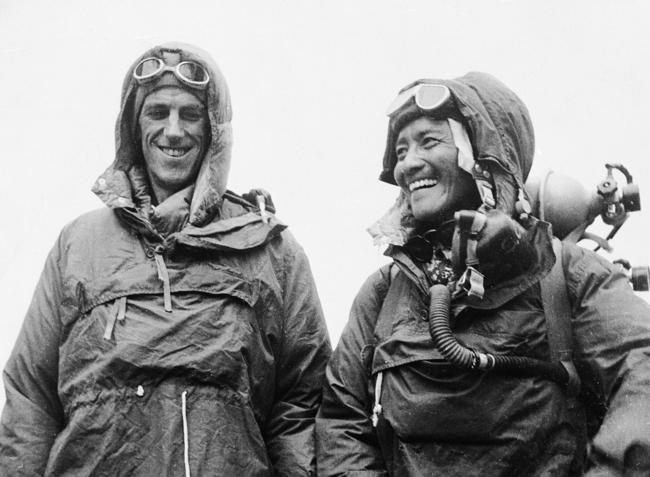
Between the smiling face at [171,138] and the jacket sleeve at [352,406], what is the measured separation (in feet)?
4.41

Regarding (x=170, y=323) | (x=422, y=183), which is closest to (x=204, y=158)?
(x=170, y=323)

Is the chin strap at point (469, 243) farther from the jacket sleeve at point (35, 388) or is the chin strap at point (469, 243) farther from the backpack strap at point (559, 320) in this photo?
the jacket sleeve at point (35, 388)

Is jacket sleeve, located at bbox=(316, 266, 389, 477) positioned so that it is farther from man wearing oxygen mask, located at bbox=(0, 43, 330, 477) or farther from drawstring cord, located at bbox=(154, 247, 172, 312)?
drawstring cord, located at bbox=(154, 247, 172, 312)

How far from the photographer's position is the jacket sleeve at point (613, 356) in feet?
12.2

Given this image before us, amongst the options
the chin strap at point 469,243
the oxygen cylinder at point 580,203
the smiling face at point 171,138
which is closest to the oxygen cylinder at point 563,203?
the oxygen cylinder at point 580,203

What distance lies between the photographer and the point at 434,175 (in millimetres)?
4875

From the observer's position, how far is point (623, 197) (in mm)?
4820

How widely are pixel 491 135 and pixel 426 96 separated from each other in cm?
44

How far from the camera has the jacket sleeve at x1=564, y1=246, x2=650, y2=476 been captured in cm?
371

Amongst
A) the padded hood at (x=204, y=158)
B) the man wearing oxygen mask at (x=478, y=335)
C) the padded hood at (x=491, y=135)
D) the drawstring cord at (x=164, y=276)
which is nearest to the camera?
the man wearing oxygen mask at (x=478, y=335)

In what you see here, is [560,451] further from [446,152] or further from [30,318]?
[30,318]

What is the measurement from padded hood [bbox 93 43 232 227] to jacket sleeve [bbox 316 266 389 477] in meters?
1.09

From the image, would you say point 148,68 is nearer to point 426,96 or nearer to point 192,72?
point 192,72

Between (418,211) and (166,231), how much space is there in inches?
56.7
